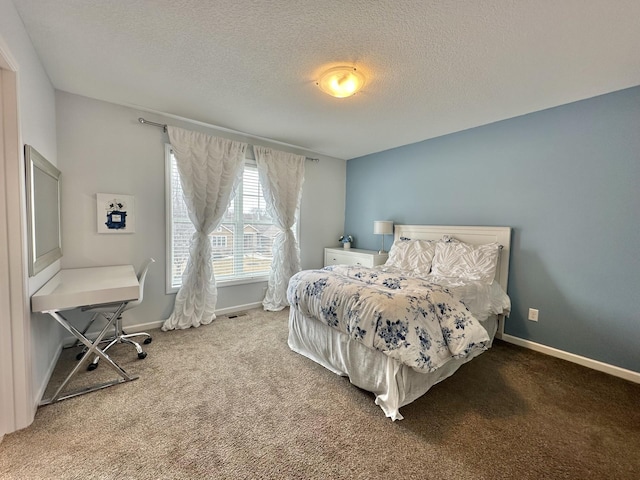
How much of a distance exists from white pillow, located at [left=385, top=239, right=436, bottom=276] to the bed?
12cm

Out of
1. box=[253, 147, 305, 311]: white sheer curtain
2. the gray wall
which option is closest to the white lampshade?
box=[253, 147, 305, 311]: white sheer curtain

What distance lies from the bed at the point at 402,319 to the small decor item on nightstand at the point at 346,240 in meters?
1.61

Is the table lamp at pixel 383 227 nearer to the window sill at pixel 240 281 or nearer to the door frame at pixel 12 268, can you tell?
the window sill at pixel 240 281

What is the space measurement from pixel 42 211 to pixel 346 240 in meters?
3.74

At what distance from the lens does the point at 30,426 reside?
1651mm

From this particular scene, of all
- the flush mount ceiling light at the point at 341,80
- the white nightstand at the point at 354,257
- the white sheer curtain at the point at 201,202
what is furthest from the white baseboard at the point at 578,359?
the white sheer curtain at the point at 201,202

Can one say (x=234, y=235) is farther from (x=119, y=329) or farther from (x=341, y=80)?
(x=341, y=80)

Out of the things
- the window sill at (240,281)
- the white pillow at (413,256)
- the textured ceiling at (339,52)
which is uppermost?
the textured ceiling at (339,52)

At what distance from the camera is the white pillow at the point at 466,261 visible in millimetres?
2834

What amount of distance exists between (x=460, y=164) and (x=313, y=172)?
2.18 metres

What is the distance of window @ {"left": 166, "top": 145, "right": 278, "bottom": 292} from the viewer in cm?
326

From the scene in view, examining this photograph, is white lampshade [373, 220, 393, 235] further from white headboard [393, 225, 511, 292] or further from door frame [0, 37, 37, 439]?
door frame [0, 37, 37, 439]

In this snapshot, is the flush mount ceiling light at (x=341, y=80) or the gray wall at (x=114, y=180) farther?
the gray wall at (x=114, y=180)

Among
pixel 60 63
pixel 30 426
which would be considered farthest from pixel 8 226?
pixel 60 63
